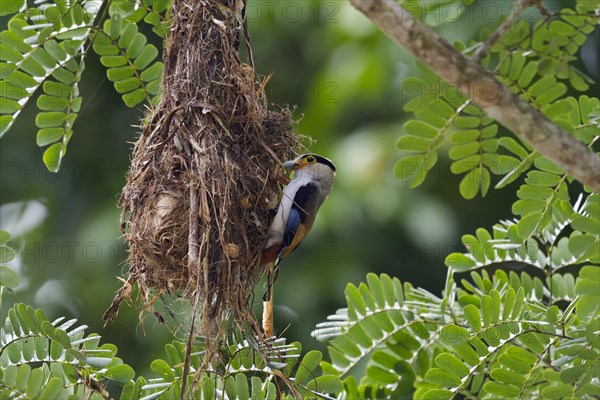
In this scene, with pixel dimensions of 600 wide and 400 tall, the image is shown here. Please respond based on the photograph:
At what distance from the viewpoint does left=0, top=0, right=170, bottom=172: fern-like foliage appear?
2.87m

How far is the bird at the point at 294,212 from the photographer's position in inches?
115

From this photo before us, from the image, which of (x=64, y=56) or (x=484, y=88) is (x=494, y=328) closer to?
(x=484, y=88)

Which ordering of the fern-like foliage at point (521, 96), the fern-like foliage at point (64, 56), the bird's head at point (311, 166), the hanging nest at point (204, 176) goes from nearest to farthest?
the fern-like foliage at point (521, 96)
the hanging nest at point (204, 176)
the fern-like foliage at point (64, 56)
the bird's head at point (311, 166)

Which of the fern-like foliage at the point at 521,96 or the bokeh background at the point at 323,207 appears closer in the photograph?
the fern-like foliage at the point at 521,96

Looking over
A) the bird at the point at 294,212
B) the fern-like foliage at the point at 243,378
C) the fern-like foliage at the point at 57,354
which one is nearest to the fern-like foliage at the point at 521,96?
the bird at the point at 294,212

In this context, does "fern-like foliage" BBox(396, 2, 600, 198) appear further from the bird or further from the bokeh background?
the bokeh background

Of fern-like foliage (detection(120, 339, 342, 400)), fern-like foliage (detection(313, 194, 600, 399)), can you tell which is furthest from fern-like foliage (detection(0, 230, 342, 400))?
fern-like foliage (detection(313, 194, 600, 399))

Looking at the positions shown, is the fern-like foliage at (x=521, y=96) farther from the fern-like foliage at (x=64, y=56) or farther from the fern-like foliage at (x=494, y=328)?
the fern-like foliage at (x=64, y=56)

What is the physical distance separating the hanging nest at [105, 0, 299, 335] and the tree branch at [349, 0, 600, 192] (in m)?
1.02

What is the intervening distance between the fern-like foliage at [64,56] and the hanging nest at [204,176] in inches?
8.5

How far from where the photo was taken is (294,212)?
3.03 metres

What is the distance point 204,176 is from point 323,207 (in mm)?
3787

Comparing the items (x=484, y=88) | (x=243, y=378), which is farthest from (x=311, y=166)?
(x=484, y=88)

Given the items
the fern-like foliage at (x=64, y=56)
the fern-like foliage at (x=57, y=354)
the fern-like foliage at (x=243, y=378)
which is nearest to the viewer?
the fern-like foliage at (x=57, y=354)
